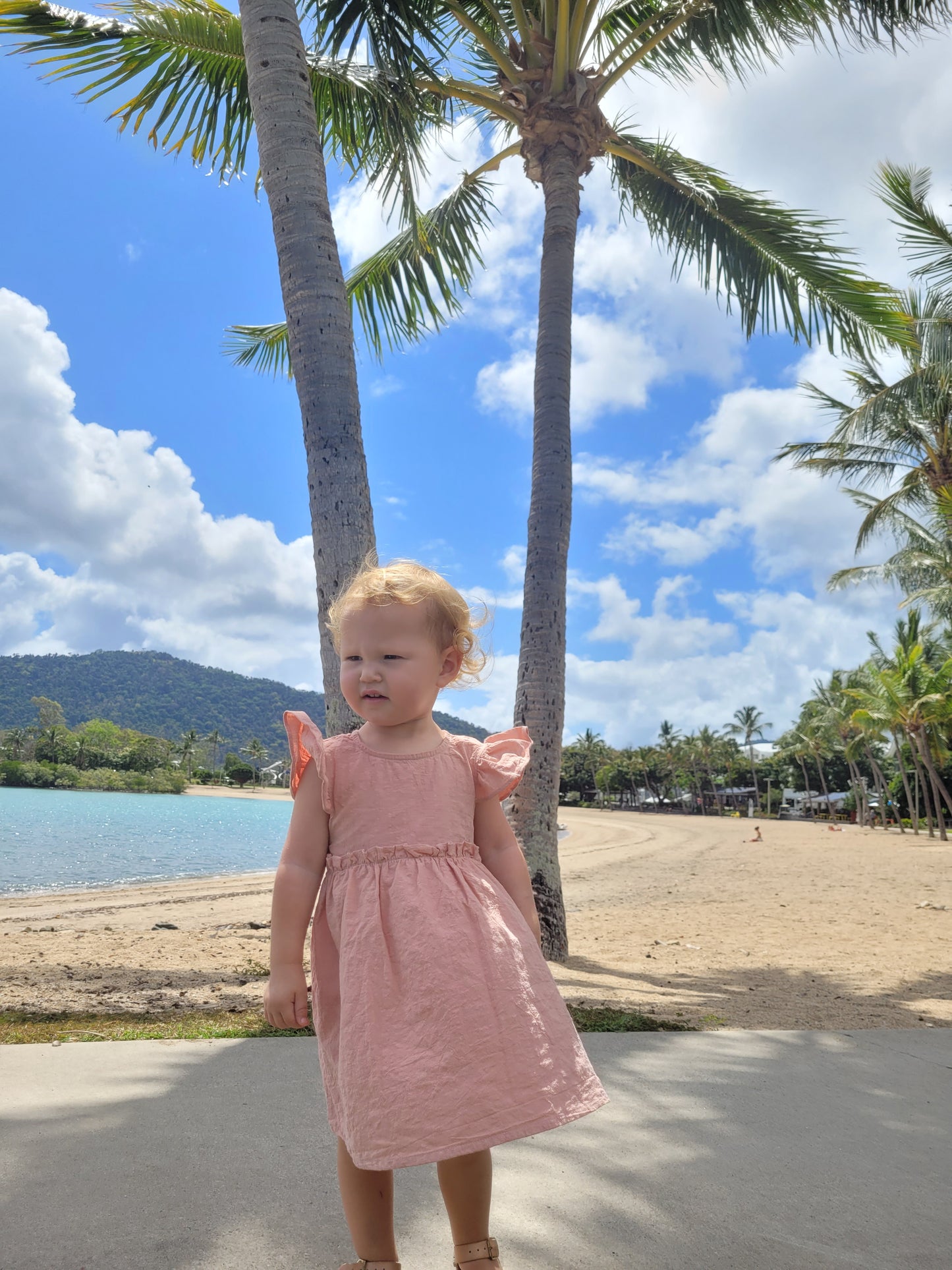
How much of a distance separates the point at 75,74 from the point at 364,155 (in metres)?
2.18

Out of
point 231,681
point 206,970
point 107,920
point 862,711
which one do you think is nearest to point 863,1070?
point 206,970

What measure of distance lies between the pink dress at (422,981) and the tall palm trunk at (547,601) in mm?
3886

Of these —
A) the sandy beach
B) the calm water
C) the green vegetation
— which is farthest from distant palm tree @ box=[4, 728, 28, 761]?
the sandy beach

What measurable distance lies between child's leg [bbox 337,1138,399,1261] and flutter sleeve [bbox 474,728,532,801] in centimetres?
80

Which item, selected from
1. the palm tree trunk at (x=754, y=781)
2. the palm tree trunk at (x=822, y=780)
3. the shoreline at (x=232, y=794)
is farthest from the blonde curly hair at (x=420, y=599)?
the shoreline at (x=232, y=794)

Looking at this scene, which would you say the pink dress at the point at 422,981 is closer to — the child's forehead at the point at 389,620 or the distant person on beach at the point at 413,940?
the distant person on beach at the point at 413,940

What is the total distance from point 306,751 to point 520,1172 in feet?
4.30

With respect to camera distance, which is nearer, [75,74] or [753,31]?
[75,74]

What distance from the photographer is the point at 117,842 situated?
102 feet

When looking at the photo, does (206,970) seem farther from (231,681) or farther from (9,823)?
(231,681)

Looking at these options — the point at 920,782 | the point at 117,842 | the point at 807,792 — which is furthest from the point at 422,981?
the point at 807,792

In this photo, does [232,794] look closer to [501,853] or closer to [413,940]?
[501,853]

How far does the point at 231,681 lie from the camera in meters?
159

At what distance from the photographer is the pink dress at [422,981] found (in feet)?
5.28
